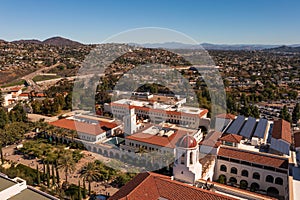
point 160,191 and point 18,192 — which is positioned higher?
point 160,191

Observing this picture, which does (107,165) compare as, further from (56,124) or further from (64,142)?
(56,124)

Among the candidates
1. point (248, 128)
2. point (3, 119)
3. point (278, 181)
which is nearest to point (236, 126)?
point (248, 128)

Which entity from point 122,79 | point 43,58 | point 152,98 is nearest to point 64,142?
point 152,98

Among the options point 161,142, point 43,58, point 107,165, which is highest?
point 43,58

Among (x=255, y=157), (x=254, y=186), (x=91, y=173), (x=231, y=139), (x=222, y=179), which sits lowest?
(x=254, y=186)

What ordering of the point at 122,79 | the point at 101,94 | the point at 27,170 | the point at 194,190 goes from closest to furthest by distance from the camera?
the point at 194,190, the point at 27,170, the point at 101,94, the point at 122,79

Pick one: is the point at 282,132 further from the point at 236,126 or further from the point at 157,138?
the point at 157,138
